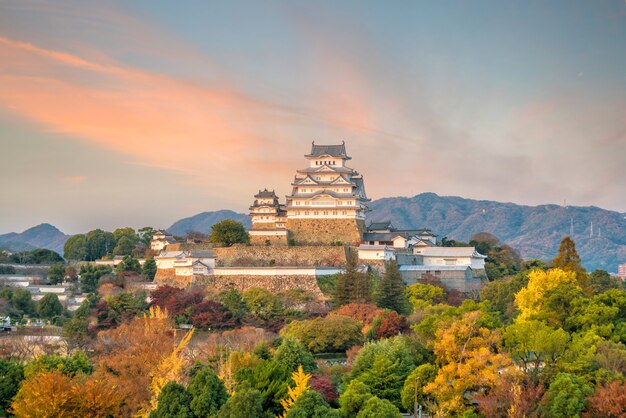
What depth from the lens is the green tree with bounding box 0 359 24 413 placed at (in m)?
30.5

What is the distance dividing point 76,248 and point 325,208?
23595mm

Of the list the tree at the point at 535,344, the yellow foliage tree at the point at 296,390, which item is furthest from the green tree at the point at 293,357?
the tree at the point at 535,344

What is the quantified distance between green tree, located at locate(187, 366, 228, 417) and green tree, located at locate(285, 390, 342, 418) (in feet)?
7.57

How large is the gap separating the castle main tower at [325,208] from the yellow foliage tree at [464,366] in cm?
2471

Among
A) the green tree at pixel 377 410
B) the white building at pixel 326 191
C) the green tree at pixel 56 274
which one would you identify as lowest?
the green tree at pixel 377 410

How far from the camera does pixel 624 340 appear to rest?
31141 millimetres

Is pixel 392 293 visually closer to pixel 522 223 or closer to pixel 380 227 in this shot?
pixel 380 227

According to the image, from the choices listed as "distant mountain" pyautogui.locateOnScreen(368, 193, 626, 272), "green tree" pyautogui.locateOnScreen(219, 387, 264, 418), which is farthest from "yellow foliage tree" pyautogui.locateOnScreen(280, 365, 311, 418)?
"distant mountain" pyautogui.locateOnScreen(368, 193, 626, 272)

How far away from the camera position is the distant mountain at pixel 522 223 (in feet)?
475

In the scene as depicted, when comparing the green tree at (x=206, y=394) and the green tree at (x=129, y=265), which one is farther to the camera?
the green tree at (x=129, y=265)

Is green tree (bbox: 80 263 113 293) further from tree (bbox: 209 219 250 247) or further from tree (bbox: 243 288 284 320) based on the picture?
tree (bbox: 243 288 284 320)

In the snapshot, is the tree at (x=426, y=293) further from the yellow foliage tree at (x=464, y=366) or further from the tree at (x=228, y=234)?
the yellow foliage tree at (x=464, y=366)

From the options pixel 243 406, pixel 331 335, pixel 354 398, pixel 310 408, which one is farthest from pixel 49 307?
pixel 310 408

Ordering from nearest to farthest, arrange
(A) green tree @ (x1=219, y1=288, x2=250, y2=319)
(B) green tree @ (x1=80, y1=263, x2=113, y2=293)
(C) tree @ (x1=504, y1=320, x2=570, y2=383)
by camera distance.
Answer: (C) tree @ (x1=504, y1=320, x2=570, y2=383) < (A) green tree @ (x1=219, y1=288, x2=250, y2=319) < (B) green tree @ (x1=80, y1=263, x2=113, y2=293)
